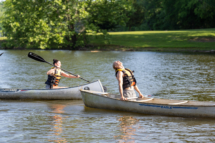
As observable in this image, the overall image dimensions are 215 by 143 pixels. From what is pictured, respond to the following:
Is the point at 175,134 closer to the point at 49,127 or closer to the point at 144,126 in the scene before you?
the point at 144,126

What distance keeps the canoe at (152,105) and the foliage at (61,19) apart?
28.5 m

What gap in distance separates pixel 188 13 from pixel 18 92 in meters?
48.4

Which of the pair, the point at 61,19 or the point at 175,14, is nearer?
the point at 61,19

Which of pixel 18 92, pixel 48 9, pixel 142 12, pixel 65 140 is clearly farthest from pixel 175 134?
pixel 142 12

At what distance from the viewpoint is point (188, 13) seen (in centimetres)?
5688

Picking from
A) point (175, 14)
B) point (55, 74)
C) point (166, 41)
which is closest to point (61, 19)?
point (166, 41)

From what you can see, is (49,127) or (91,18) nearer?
(49,127)

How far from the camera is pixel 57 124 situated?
866cm

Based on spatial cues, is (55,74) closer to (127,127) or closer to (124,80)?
(124,80)

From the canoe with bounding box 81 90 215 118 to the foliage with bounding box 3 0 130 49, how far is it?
28502 mm

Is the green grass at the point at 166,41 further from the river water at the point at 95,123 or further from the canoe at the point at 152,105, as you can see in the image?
the canoe at the point at 152,105

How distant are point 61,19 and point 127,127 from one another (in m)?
32.3

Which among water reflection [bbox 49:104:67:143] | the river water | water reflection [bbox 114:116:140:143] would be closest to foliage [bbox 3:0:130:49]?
the river water

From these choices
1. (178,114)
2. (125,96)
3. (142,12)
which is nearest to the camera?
(178,114)
